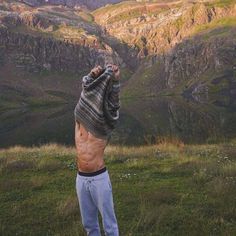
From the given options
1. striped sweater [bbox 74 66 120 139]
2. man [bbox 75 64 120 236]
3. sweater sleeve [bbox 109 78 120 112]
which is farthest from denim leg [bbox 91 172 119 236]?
sweater sleeve [bbox 109 78 120 112]

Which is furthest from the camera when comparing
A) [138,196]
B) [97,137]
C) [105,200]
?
[138,196]

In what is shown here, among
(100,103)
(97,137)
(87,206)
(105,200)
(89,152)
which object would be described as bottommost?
(87,206)

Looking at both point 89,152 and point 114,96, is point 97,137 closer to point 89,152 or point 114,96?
point 89,152

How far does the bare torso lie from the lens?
278 inches

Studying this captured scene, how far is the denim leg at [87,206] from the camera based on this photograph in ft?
23.1

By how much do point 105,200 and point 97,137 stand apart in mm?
975

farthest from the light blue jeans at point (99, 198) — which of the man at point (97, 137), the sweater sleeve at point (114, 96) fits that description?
the sweater sleeve at point (114, 96)

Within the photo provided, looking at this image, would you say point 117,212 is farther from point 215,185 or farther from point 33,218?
point 215,185

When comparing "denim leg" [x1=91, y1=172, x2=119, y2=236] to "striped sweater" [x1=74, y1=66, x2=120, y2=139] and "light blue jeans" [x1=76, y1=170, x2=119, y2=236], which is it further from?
"striped sweater" [x1=74, y1=66, x2=120, y2=139]

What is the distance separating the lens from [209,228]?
32.3 ft

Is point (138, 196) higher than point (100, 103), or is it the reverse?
point (100, 103)

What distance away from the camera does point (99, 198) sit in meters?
6.91

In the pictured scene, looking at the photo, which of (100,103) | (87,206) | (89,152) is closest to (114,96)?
(100,103)

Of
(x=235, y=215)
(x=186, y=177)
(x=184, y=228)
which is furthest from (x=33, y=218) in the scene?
(x=186, y=177)
